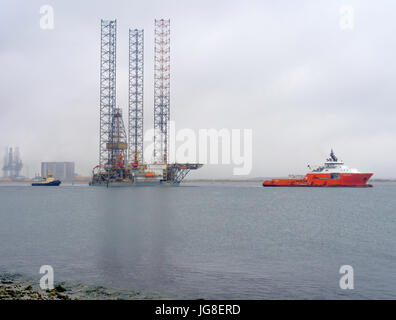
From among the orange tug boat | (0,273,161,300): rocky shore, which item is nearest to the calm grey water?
(0,273,161,300): rocky shore

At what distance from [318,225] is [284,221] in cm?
324

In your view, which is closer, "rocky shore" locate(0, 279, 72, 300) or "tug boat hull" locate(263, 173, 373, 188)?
"rocky shore" locate(0, 279, 72, 300)

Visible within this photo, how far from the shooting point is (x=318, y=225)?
30016 millimetres

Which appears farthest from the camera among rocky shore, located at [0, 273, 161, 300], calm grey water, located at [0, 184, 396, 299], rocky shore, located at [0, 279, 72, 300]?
Answer: calm grey water, located at [0, 184, 396, 299]

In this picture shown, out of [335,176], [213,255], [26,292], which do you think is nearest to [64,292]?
[26,292]

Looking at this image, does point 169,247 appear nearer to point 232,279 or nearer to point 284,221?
point 232,279

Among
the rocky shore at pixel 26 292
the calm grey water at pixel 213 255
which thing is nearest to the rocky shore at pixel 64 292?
the rocky shore at pixel 26 292

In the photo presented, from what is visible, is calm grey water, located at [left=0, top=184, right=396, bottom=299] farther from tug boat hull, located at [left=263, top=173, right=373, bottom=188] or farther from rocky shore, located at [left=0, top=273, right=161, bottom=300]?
tug boat hull, located at [left=263, top=173, right=373, bottom=188]

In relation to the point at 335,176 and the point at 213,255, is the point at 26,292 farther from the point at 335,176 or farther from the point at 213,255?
the point at 335,176

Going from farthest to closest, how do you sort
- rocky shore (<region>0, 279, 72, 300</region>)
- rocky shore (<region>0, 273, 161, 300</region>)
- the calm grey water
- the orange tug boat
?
the orange tug boat < the calm grey water < rocky shore (<region>0, 273, 161, 300</region>) < rocky shore (<region>0, 279, 72, 300</region>)

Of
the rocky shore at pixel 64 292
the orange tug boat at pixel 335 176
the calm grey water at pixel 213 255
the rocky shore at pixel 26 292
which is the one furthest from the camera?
the orange tug boat at pixel 335 176

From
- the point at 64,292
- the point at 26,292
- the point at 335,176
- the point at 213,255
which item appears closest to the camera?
the point at 26,292

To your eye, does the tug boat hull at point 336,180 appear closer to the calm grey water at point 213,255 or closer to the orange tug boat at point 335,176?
the orange tug boat at point 335,176

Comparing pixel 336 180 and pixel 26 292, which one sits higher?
pixel 336 180
